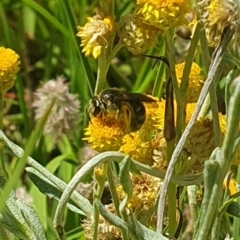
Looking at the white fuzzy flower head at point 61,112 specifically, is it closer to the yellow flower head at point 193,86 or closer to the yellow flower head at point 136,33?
the yellow flower head at point 193,86

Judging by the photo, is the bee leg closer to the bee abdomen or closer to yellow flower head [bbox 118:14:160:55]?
the bee abdomen

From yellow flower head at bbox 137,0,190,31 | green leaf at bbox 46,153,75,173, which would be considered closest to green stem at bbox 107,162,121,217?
yellow flower head at bbox 137,0,190,31

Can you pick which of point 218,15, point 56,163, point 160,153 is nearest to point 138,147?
point 160,153

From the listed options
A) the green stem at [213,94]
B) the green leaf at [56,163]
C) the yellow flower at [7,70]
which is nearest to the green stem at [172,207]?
the green stem at [213,94]

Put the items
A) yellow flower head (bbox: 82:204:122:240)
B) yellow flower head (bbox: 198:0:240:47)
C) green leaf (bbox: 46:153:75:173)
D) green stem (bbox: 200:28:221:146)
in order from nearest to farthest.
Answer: yellow flower head (bbox: 198:0:240:47) < green stem (bbox: 200:28:221:146) < yellow flower head (bbox: 82:204:122:240) < green leaf (bbox: 46:153:75:173)

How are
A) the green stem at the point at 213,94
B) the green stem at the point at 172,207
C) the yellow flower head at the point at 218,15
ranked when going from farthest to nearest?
1. the green stem at the point at 172,207
2. the green stem at the point at 213,94
3. the yellow flower head at the point at 218,15

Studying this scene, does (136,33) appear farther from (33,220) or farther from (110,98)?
(33,220)

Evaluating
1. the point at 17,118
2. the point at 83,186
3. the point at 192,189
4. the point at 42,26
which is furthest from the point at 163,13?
the point at 42,26
